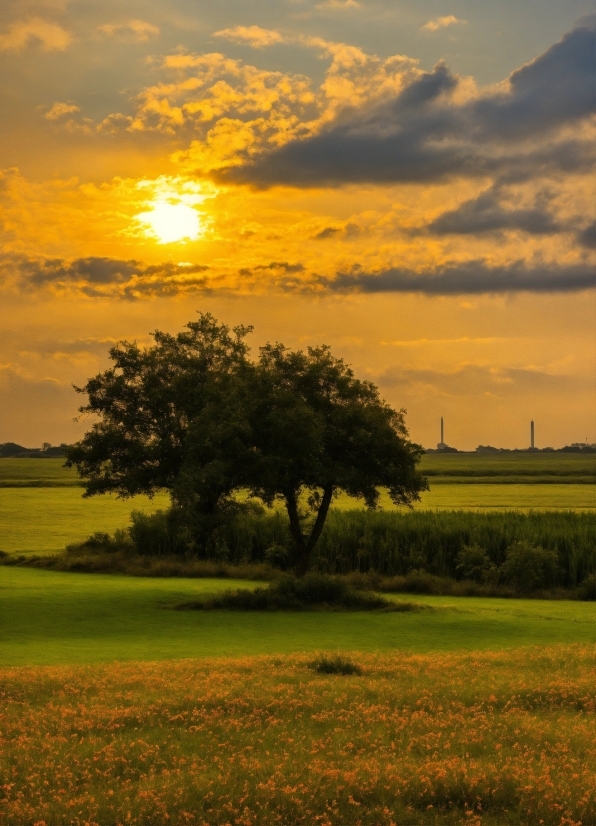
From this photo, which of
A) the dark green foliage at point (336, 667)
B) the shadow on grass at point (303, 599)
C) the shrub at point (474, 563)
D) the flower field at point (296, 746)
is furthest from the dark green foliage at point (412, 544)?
the flower field at point (296, 746)

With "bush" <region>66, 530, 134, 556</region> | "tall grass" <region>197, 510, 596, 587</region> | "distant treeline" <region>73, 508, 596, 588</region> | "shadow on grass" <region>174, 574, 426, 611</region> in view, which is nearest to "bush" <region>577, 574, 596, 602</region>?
"distant treeline" <region>73, 508, 596, 588</region>

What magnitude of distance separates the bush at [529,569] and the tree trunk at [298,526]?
34.7ft

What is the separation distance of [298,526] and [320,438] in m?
5.34

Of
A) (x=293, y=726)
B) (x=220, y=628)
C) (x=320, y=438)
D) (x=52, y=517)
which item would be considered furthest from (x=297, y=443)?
(x=52, y=517)

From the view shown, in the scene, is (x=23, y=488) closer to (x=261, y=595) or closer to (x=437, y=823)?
(x=261, y=595)

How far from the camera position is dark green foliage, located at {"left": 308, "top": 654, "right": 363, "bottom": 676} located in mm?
20234

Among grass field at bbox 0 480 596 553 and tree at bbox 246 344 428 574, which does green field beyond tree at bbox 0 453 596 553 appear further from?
tree at bbox 246 344 428 574

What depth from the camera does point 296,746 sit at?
1399cm

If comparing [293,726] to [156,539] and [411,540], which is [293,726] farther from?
[156,539]

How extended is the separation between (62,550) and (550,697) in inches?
1823

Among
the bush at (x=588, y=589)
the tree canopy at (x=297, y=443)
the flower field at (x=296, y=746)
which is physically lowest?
the bush at (x=588, y=589)

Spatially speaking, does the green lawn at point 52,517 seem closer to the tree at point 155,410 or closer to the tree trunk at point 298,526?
the tree at point 155,410

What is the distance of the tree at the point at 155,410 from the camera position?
55.4m

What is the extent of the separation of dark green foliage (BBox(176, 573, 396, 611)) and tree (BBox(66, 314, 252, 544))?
1397 cm
